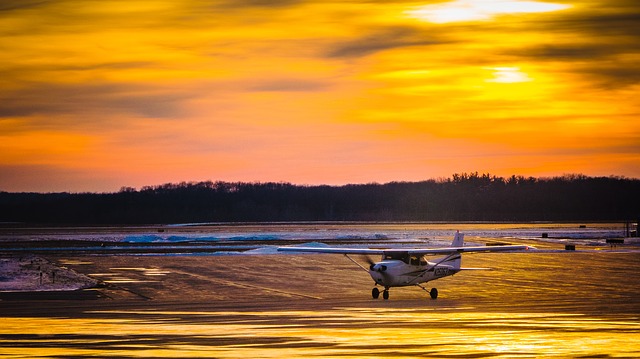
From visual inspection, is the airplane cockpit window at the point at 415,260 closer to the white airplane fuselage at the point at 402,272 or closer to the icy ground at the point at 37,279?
the white airplane fuselage at the point at 402,272

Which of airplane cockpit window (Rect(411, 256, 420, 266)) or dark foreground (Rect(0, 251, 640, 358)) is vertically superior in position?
airplane cockpit window (Rect(411, 256, 420, 266))

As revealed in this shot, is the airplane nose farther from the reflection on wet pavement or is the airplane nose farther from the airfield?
the reflection on wet pavement

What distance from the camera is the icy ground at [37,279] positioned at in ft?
136

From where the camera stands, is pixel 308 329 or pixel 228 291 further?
pixel 228 291

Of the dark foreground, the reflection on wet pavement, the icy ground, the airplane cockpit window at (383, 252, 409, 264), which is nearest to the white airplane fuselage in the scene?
the airplane cockpit window at (383, 252, 409, 264)

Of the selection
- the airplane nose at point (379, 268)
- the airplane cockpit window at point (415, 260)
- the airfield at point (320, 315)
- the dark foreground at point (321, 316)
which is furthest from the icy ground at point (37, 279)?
the airplane cockpit window at point (415, 260)

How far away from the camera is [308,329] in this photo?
24.3m

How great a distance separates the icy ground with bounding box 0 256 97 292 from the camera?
41500 mm

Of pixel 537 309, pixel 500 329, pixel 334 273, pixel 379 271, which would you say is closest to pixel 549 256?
pixel 334 273

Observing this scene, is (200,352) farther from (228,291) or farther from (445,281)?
(445,281)

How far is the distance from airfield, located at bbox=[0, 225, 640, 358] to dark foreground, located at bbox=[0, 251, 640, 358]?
1.8 inches

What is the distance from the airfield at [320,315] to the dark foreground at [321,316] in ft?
0.15

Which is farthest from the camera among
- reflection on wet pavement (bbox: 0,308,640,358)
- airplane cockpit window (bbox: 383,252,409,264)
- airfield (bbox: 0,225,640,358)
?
airplane cockpit window (bbox: 383,252,409,264)

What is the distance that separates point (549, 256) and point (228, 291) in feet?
116
